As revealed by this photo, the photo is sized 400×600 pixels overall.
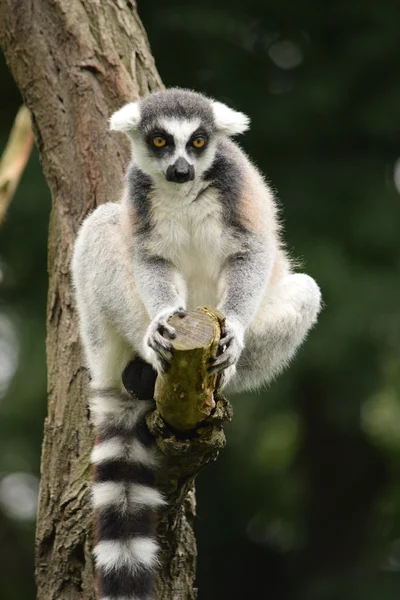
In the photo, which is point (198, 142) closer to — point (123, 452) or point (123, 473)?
point (123, 452)

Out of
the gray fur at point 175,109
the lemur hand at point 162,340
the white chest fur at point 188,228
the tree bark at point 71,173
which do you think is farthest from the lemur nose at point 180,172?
the tree bark at point 71,173

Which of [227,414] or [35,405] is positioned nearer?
[227,414]

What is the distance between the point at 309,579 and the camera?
11.4 meters

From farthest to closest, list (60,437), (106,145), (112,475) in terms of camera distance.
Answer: (106,145) → (60,437) → (112,475)

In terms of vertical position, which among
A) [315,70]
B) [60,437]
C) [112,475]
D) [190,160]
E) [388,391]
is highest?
[315,70]

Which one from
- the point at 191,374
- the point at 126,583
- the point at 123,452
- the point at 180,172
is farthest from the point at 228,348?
the point at 126,583

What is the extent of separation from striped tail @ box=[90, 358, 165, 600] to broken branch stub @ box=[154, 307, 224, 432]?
57 centimetres

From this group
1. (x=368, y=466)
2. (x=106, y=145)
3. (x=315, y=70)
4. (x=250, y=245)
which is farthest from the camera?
(x=368, y=466)

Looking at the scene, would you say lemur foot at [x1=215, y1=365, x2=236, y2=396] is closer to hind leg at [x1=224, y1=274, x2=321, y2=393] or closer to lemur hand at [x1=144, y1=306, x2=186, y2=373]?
lemur hand at [x1=144, y1=306, x2=186, y2=373]

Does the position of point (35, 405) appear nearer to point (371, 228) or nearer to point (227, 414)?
point (371, 228)

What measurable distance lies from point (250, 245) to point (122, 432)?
4.13ft

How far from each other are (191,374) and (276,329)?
1.27m

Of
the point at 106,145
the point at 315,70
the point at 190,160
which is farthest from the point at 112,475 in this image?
the point at 315,70

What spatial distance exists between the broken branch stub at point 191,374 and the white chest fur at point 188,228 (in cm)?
87
